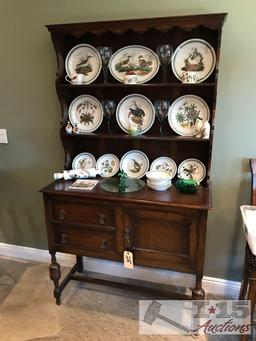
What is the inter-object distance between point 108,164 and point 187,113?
617mm

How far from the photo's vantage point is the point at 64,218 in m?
1.77

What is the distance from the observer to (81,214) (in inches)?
68.3

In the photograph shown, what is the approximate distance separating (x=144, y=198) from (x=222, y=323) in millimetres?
981

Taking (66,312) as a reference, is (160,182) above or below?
above

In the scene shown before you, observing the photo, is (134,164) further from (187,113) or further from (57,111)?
(57,111)

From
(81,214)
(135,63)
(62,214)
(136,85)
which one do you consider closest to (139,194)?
(81,214)

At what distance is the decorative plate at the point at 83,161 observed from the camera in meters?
2.00

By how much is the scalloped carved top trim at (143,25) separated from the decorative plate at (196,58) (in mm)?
105

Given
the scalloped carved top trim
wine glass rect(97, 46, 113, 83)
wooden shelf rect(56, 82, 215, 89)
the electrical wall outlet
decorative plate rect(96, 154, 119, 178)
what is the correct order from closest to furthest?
the scalloped carved top trim, wooden shelf rect(56, 82, 215, 89), wine glass rect(97, 46, 113, 83), decorative plate rect(96, 154, 119, 178), the electrical wall outlet

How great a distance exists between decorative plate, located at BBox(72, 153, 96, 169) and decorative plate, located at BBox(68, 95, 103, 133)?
0.18 m

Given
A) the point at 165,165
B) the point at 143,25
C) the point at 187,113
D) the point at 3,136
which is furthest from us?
the point at 3,136

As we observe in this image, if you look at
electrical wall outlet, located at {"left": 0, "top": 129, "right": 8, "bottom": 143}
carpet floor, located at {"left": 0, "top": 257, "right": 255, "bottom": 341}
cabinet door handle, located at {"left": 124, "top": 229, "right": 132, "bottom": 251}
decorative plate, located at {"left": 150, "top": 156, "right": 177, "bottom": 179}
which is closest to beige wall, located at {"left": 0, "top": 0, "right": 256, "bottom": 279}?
electrical wall outlet, located at {"left": 0, "top": 129, "right": 8, "bottom": 143}

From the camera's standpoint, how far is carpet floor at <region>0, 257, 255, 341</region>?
1758mm

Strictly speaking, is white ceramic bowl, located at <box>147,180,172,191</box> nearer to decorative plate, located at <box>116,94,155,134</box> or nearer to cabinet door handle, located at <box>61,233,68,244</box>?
decorative plate, located at <box>116,94,155,134</box>
